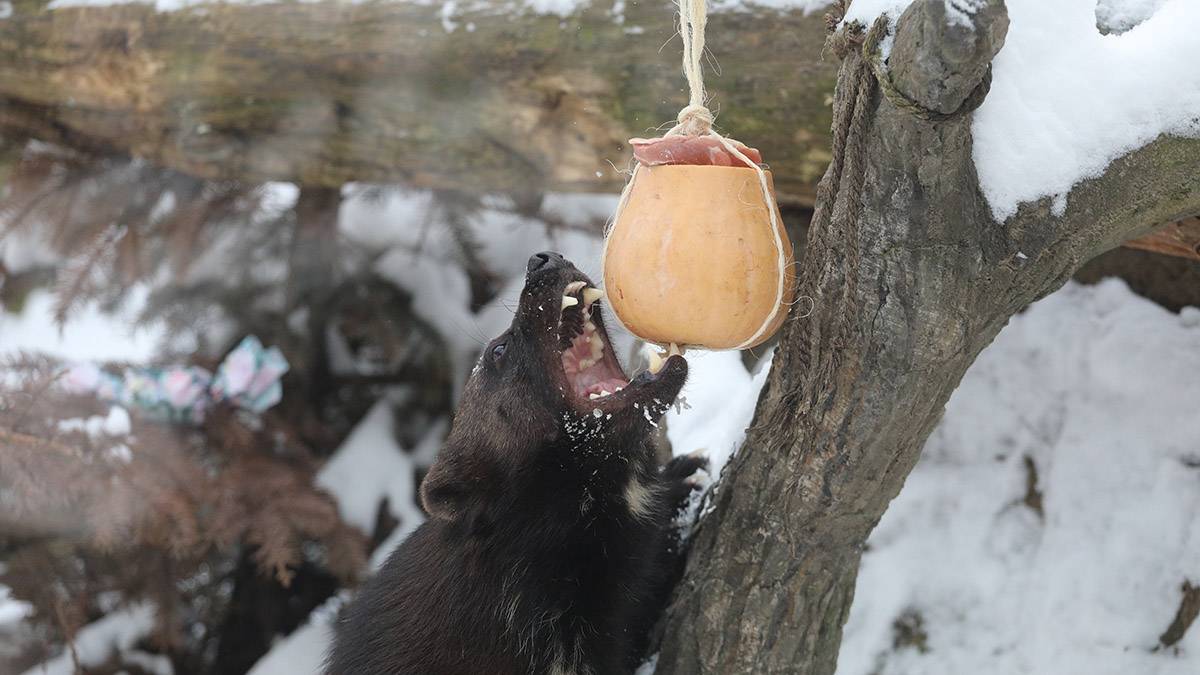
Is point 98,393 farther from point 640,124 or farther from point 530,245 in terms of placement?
point 640,124

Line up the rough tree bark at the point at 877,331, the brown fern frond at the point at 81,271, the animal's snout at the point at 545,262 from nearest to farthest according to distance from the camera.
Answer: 1. the rough tree bark at the point at 877,331
2. the animal's snout at the point at 545,262
3. the brown fern frond at the point at 81,271

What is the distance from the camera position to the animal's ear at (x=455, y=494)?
271 cm

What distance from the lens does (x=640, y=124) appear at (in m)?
3.76

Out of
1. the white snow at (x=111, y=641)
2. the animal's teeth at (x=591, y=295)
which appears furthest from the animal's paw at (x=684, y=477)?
the white snow at (x=111, y=641)

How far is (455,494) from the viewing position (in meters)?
2.74

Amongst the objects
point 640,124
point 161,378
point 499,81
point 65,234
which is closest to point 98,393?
point 161,378

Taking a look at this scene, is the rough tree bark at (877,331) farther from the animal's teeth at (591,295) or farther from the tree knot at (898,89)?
the animal's teeth at (591,295)

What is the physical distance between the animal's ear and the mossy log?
1.56 metres

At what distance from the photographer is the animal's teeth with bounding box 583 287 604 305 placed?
2428 mm

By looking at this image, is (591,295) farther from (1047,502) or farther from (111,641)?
(111,641)

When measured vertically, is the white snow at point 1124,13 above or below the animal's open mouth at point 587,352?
above

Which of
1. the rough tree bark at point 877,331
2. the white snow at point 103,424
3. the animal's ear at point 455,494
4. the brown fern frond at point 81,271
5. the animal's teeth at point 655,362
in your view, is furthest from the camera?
the brown fern frond at point 81,271

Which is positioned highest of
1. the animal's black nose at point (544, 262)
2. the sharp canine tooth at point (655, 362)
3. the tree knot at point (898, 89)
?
the tree knot at point (898, 89)

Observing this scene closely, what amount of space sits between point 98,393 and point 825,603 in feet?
11.2
